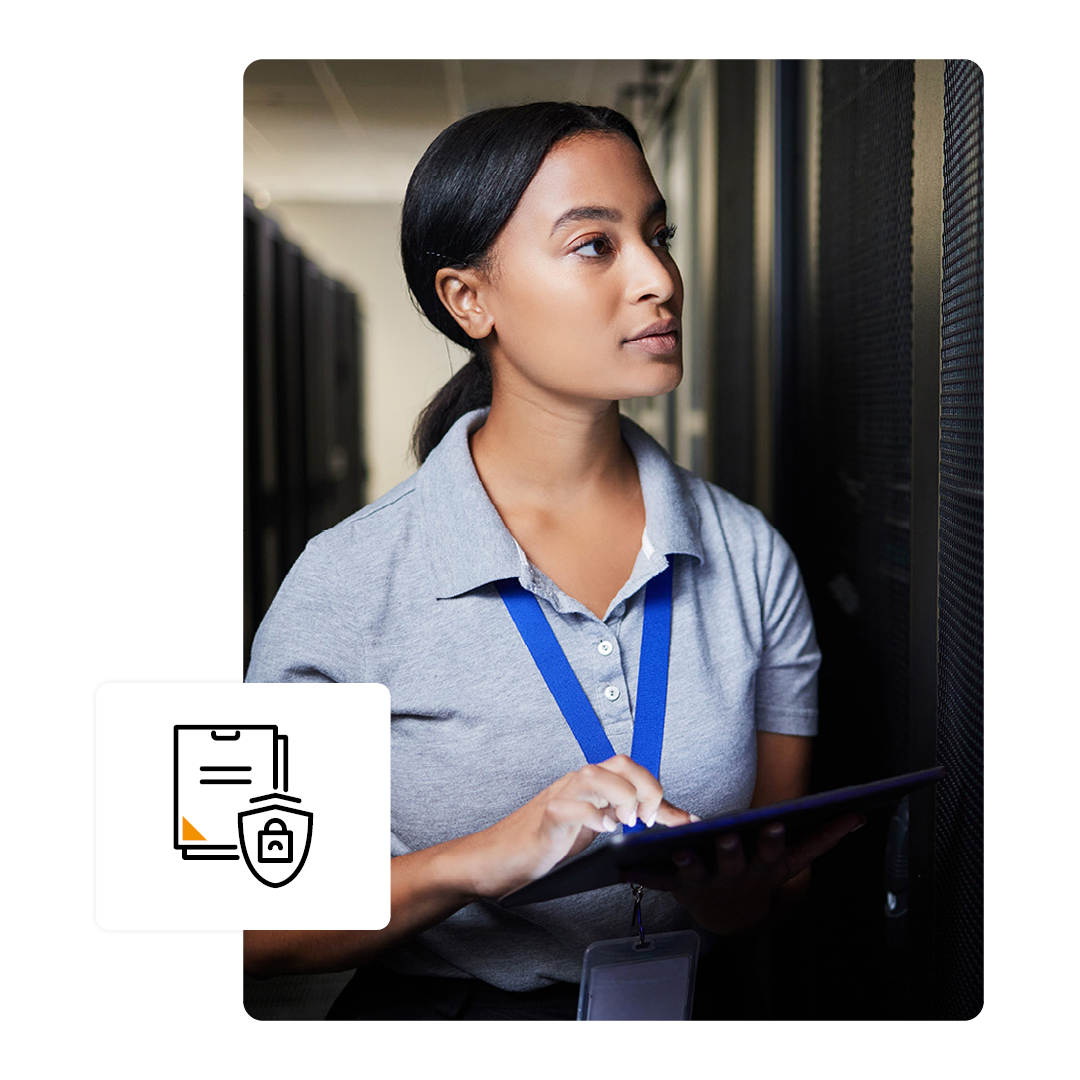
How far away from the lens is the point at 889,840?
Answer: 2.90 feet

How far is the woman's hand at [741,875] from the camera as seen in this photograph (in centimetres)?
64

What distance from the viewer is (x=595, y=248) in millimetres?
722

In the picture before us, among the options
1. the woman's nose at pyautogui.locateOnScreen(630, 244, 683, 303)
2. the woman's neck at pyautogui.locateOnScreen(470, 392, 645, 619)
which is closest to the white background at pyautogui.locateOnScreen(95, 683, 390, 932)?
the woman's neck at pyautogui.locateOnScreen(470, 392, 645, 619)

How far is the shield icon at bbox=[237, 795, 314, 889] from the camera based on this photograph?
67 centimetres

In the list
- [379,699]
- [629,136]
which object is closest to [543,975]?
[379,699]

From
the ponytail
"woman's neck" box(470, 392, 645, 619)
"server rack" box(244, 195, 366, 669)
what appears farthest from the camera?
"server rack" box(244, 195, 366, 669)

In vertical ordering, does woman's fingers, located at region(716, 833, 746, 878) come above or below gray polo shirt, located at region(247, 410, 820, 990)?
below

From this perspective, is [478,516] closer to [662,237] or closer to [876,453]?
[662,237]

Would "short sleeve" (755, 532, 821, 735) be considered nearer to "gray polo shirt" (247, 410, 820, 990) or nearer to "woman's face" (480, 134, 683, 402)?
"gray polo shirt" (247, 410, 820, 990)

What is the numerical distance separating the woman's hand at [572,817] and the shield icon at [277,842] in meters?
0.12

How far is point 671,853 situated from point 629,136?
1.68 feet

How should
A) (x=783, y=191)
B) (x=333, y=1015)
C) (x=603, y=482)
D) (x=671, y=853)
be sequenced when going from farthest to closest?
(x=783, y=191) → (x=603, y=482) → (x=333, y=1015) → (x=671, y=853)

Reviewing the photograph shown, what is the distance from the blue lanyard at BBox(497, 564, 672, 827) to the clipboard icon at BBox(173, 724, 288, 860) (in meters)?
0.19
